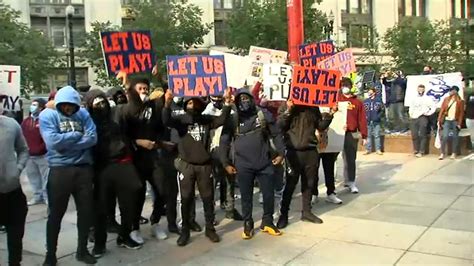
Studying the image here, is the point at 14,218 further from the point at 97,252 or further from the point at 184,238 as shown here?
the point at 184,238

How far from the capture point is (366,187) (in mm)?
9539

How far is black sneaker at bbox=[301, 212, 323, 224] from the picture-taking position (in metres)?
7.04

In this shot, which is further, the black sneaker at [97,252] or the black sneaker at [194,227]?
the black sneaker at [194,227]

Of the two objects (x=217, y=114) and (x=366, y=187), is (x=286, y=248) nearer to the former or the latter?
(x=217, y=114)

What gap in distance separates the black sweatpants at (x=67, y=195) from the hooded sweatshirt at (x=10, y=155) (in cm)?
35

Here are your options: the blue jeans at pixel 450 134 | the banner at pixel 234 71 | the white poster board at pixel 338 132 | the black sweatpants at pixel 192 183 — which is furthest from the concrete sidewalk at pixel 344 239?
the blue jeans at pixel 450 134

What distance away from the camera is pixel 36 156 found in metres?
8.72

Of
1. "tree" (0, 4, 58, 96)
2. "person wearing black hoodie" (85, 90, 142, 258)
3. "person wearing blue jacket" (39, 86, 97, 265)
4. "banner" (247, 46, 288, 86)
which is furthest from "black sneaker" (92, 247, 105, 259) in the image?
"tree" (0, 4, 58, 96)

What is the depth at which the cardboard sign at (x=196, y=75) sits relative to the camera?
659 centimetres

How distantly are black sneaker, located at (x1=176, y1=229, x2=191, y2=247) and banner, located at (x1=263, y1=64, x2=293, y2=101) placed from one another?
7.86ft

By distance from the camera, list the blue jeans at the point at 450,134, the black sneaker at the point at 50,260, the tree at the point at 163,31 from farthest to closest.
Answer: the tree at the point at 163,31 → the blue jeans at the point at 450,134 → the black sneaker at the point at 50,260

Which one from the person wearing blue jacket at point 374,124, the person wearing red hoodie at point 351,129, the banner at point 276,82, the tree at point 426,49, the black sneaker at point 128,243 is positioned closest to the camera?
the black sneaker at point 128,243

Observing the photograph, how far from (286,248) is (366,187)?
3956mm

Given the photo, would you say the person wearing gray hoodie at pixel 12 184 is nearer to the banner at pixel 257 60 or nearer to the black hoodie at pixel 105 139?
the black hoodie at pixel 105 139
